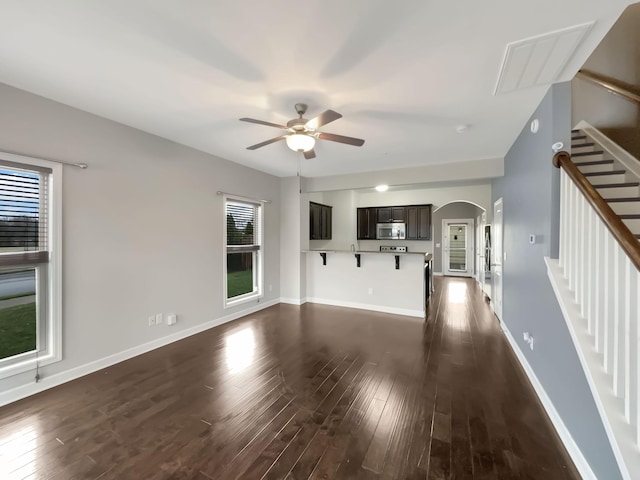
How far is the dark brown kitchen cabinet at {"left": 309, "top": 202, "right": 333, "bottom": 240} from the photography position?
22.2ft

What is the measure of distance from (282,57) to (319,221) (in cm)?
540

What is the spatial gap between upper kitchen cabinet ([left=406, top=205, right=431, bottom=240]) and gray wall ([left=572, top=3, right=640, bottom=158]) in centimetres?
393

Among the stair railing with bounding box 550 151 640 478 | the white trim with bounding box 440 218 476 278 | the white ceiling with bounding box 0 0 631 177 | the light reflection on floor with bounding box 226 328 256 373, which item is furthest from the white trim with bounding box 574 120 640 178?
the white trim with bounding box 440 218 476 278

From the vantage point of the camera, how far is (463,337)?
379cm

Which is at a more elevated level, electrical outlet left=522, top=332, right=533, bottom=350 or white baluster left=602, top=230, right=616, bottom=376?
white baluster left=602, top=230, right=616, bottom=376

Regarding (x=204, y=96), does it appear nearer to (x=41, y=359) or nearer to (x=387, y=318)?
(x=41, y=359)

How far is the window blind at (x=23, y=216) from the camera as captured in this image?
227cm

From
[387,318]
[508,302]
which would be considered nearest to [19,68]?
[387,318]

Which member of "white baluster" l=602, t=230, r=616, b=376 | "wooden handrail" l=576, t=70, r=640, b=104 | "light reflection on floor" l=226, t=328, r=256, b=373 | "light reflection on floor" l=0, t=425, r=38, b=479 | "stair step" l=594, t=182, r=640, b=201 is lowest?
Result: "light reflection on floor" l=0, t=425, r=38, b=479

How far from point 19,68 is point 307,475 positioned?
137 inches

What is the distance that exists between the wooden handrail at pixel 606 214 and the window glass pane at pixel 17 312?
422 cm

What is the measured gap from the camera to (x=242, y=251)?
15.9 feet

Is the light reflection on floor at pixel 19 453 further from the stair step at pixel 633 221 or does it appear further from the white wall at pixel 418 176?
the white wall at pixel 418 176

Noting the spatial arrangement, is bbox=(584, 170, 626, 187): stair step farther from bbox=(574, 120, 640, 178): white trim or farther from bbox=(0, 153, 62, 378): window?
bbox=(0, 153, 62, 378): window
